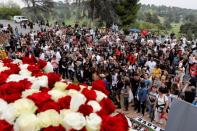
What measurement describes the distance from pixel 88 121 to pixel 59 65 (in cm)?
1393

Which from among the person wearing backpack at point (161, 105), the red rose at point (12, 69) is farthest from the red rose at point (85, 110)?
the person wearing backpack at point (161, 105)

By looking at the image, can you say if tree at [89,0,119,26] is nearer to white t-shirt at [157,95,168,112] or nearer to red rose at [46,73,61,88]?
white t-shirt at [157,95,168,112]

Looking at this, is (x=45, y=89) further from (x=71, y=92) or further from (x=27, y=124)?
(x=27, y=124)

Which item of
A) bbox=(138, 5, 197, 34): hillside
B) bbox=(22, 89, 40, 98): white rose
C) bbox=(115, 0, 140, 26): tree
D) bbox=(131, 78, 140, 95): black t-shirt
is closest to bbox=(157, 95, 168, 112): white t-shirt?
bbox=(131, 78, 140, 95): black t-shirt

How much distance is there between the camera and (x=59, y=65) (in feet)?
58.4

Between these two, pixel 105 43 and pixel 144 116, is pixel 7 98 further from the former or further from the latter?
pixel 105 43

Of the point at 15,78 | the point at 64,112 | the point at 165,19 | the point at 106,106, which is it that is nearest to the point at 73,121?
the point at 64,112

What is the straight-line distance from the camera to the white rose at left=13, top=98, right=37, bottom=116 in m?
4.11

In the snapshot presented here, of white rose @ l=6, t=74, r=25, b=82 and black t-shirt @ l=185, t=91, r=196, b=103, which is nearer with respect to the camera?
white rose @ l=6, t=74, r=25, b=82

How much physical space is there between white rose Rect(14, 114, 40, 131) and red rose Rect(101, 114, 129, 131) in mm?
775

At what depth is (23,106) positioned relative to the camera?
4168 millimetres

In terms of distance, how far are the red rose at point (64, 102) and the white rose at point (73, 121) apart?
0.85ft

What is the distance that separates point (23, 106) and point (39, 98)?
0.24 meters

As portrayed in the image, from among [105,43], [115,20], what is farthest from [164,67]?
[115,20]
